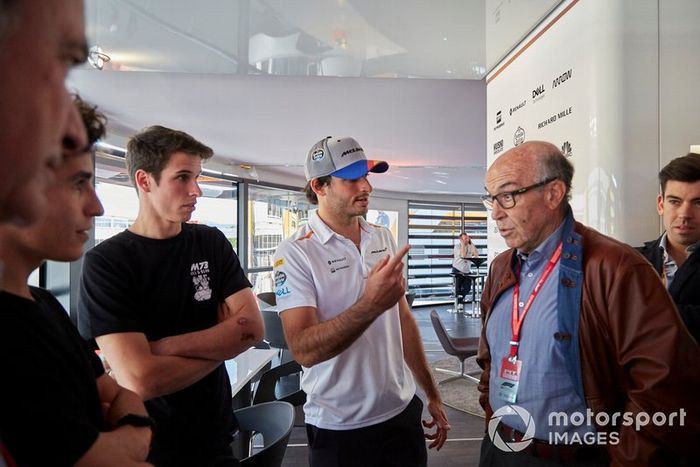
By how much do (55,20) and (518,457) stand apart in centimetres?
171

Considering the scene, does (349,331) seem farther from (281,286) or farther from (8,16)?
(8,16)

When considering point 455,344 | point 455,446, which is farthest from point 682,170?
point 455,344

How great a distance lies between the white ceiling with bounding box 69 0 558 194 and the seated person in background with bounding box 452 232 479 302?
5.99 meters

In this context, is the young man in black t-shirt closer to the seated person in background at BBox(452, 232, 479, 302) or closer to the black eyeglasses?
the black eyeglasses

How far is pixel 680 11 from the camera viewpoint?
1.85 metres

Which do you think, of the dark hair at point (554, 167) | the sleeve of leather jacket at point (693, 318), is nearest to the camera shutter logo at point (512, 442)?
the sleeve of leather jacket at point (693, 318)

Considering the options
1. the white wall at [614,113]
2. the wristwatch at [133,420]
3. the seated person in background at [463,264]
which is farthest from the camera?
the seated person in background at [463,264]

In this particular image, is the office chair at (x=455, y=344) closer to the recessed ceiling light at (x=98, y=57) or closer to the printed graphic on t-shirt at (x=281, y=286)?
the printed graphic on t-shirt at (x=281, y=286)

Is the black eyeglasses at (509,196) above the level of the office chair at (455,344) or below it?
above

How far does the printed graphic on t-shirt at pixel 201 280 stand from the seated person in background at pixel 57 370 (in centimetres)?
58

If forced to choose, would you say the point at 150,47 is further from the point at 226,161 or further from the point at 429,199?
the point at 429,199

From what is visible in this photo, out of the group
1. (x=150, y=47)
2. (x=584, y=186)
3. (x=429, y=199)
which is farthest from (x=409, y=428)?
(x=429, y=199)

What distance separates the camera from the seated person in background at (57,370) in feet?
2.21

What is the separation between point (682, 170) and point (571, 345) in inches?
36.8
